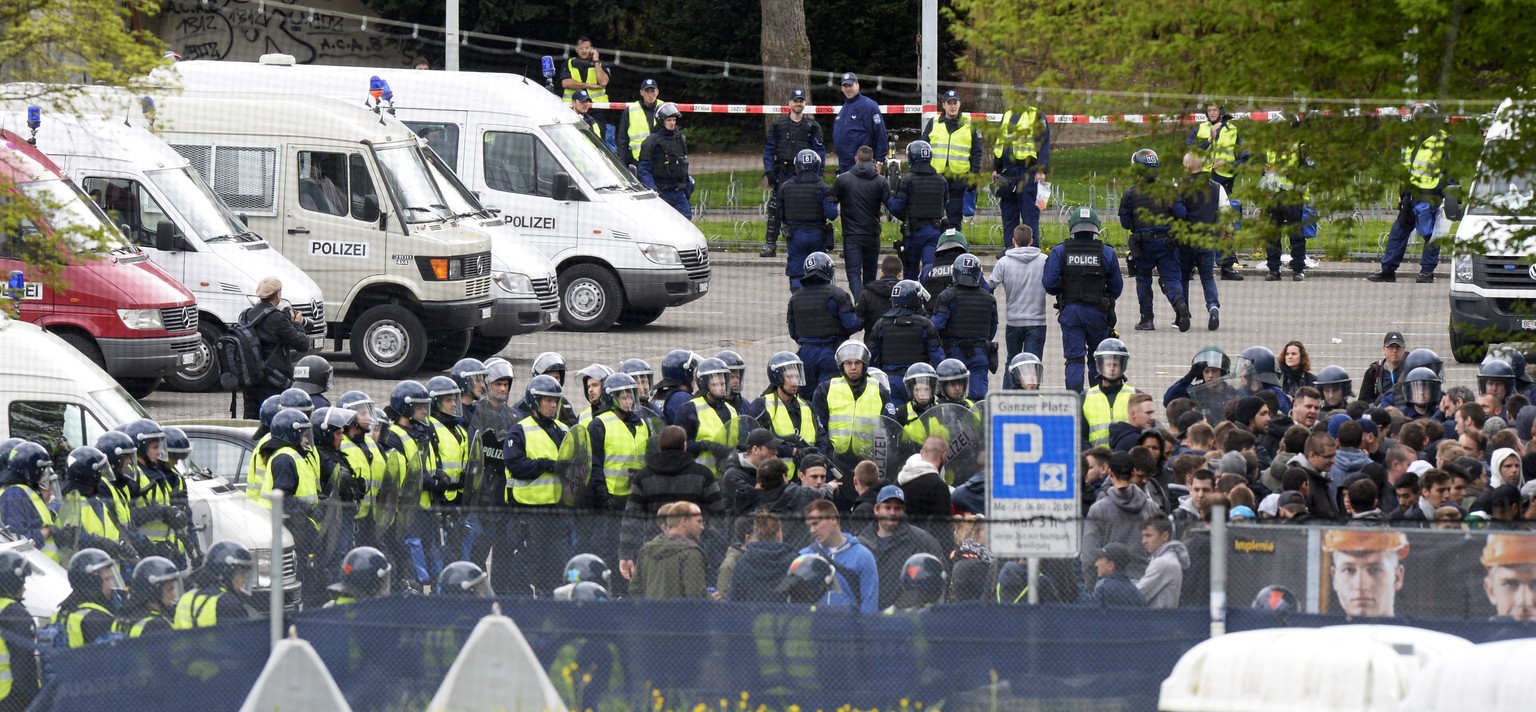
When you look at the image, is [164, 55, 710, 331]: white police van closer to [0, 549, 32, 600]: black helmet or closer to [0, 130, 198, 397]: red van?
[0, 130, 198, 397]: red van

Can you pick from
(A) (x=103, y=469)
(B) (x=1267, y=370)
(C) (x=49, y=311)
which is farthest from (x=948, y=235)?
(A) (x=103, y=469)

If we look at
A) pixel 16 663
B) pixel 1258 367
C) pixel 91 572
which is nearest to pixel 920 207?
pixel 1258 367

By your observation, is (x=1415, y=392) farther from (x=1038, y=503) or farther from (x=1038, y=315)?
(x=1038, y=503)

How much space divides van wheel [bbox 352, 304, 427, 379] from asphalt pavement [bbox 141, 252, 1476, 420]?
16cm

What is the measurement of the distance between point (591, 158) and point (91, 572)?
492 inches

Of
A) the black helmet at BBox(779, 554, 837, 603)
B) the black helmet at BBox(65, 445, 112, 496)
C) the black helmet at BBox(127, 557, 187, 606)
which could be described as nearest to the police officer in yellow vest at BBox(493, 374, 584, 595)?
the black helmet at BBox(65, 445, 112, 496)

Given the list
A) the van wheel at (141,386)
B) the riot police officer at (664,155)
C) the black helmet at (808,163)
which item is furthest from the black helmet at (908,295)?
the riot police officer at (664,155)

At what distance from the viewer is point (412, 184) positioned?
768 inches

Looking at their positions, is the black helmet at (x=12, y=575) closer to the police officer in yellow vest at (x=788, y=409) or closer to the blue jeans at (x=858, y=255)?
the police officer in yellow vest at (x=788, y=409)

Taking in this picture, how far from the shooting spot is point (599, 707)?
8578mm

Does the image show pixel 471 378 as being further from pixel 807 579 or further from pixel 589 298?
pixel 589 298

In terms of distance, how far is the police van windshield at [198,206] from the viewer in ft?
59.5

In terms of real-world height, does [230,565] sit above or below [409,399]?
below

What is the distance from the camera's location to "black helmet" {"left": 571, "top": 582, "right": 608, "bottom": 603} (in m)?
8.76
